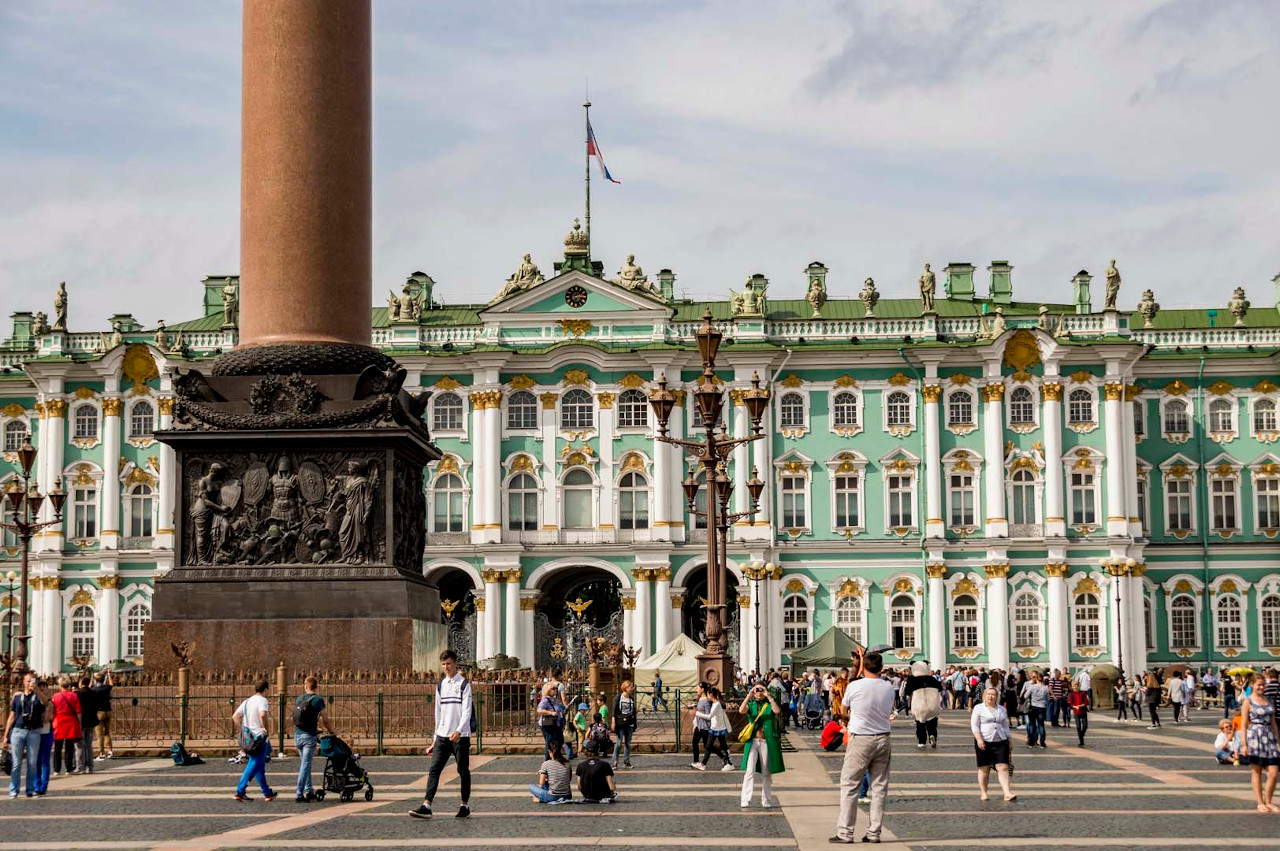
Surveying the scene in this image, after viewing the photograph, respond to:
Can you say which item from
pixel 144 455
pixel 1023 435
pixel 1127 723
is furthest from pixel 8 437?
pixel 1127 723

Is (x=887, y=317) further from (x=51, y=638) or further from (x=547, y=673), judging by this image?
(x=547, y=673)

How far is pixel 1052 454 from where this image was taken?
252 ft

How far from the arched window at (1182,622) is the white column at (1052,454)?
6370 millimetres

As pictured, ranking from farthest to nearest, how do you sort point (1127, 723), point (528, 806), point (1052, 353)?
point (1052, 353)
point (1127, 723)
point (528, 806)

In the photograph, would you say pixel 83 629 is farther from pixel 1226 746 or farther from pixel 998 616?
pixel 1226 746

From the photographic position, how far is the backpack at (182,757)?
2752cm

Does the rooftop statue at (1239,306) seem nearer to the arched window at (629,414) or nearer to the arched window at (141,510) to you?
the arched window at (629,414)

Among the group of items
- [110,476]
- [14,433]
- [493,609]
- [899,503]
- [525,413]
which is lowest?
[493,609]

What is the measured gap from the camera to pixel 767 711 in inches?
882

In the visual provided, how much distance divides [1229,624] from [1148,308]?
1399 centimetres

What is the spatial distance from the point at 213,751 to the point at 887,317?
52.6 metres

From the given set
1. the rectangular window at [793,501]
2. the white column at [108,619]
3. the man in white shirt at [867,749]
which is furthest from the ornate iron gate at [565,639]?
the man in white shirt at [867,749]

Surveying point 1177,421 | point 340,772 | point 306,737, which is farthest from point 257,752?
point 1177,421

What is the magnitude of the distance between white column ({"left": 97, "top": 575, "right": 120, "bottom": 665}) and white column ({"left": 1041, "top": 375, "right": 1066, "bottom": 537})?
37.9m
